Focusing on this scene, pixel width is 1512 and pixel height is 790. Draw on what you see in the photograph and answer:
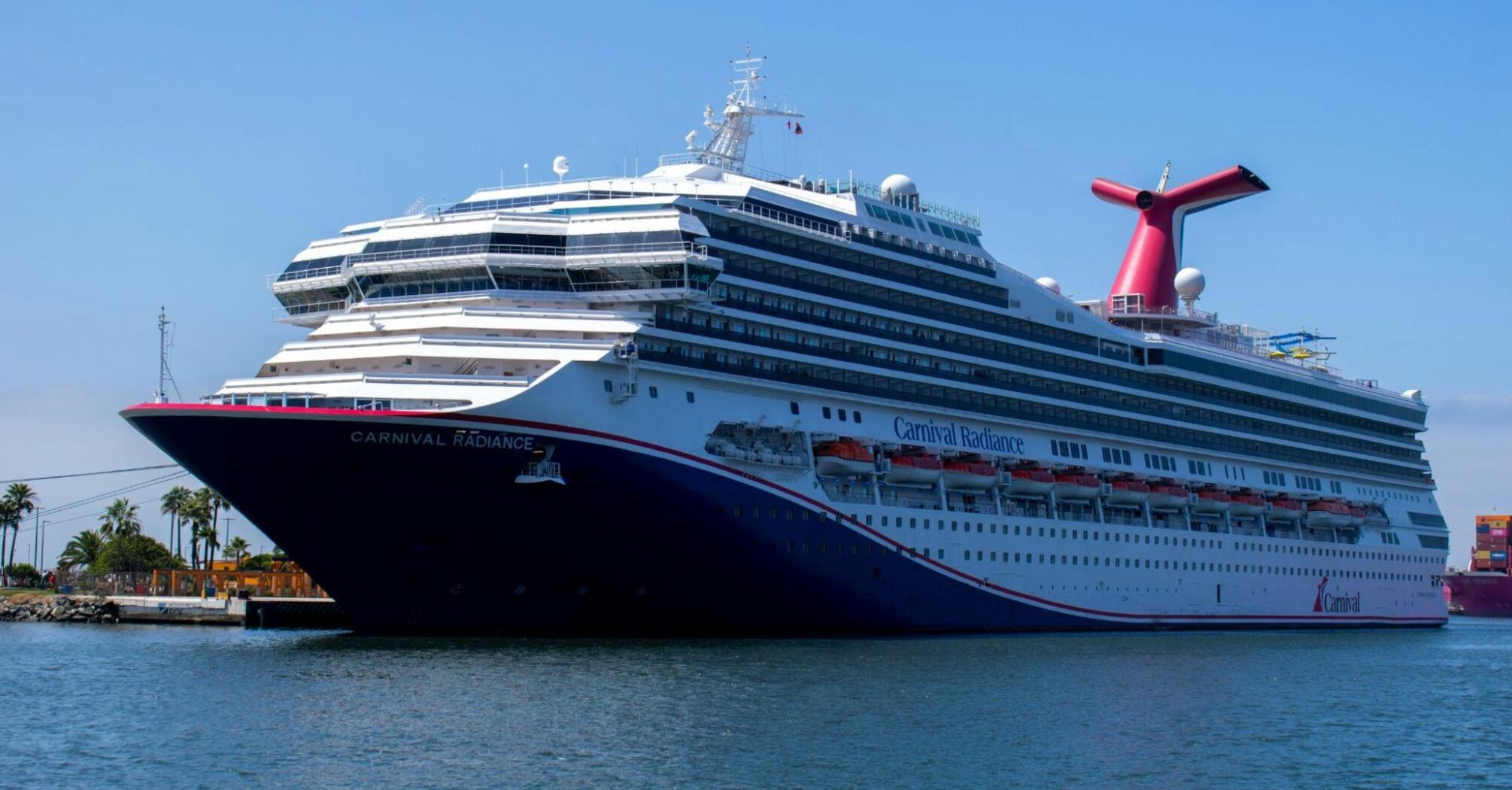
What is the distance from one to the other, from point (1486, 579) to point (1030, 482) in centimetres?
9477

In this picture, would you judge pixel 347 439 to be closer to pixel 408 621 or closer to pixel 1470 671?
pixel 408 621

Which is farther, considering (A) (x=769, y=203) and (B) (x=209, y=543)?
(B) (x=209, y=543)

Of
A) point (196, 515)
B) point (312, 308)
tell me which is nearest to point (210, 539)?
point (196, 515)

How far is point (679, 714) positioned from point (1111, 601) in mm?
33048

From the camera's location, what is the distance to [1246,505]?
242 ft

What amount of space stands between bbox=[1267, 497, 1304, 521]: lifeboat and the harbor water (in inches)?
927

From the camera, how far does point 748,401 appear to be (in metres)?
51.5

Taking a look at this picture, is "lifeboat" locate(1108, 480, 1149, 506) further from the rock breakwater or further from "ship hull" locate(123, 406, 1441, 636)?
the rock breakwater

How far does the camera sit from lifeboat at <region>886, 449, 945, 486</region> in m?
55.6

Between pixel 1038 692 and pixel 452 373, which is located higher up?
pixel 452 373

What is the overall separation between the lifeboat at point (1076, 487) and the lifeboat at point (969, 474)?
406 centimetres

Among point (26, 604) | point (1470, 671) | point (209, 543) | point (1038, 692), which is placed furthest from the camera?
point (209, 543)

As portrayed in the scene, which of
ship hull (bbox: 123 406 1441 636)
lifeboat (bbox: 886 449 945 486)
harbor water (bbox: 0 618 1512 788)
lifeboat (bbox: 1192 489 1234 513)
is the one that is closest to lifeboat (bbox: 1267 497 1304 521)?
lifeboat (bbox: 1192 489 1234 513)

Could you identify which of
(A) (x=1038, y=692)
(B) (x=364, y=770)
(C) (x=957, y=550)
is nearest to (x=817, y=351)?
(C) (x=957, y=550)
